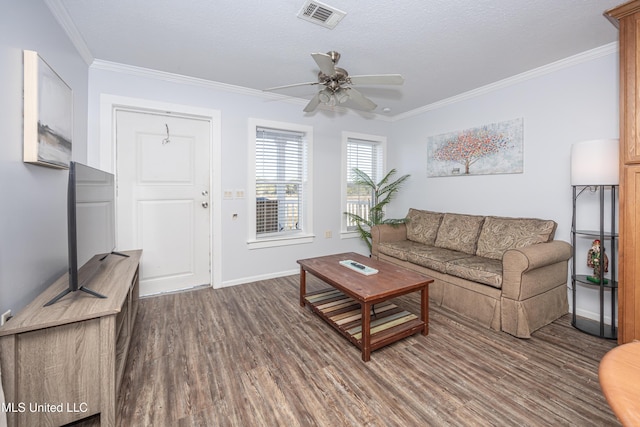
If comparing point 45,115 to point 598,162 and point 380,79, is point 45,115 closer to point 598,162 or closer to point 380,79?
point 380,79

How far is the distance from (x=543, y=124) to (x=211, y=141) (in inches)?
145

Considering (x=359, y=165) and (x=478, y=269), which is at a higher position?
(x=359, y=165)

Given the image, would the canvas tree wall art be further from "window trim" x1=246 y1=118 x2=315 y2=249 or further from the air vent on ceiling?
the air vent on ceiling

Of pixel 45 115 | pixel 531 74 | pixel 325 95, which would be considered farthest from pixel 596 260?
pixel 45 115

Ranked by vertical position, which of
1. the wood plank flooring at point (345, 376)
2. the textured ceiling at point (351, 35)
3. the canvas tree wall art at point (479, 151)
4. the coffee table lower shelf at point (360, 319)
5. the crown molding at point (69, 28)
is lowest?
the wood plank flooring at point (345, 376)

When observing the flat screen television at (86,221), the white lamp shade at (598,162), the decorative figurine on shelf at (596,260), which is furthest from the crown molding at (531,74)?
the flat screen television at (86,221)

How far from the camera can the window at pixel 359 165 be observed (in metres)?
4.34

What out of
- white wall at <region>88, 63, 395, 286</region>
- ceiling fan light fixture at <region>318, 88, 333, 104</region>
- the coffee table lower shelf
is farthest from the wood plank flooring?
ceiling fan light fixture at <region>318, 88, 333, 104</region>

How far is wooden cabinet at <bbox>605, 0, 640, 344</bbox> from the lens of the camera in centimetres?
180

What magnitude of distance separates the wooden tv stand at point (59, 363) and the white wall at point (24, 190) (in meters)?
0.28

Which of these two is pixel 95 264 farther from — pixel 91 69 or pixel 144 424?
pixel 91 69

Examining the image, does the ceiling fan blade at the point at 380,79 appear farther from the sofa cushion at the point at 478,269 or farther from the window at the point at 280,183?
the sofa cushion at the point at 478,269

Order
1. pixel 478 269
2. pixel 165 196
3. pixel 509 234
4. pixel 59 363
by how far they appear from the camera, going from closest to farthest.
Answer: pixel 59 363 → pixel 478 269 → pixel 509 234 → pixel 165 196

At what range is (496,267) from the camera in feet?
8.32
